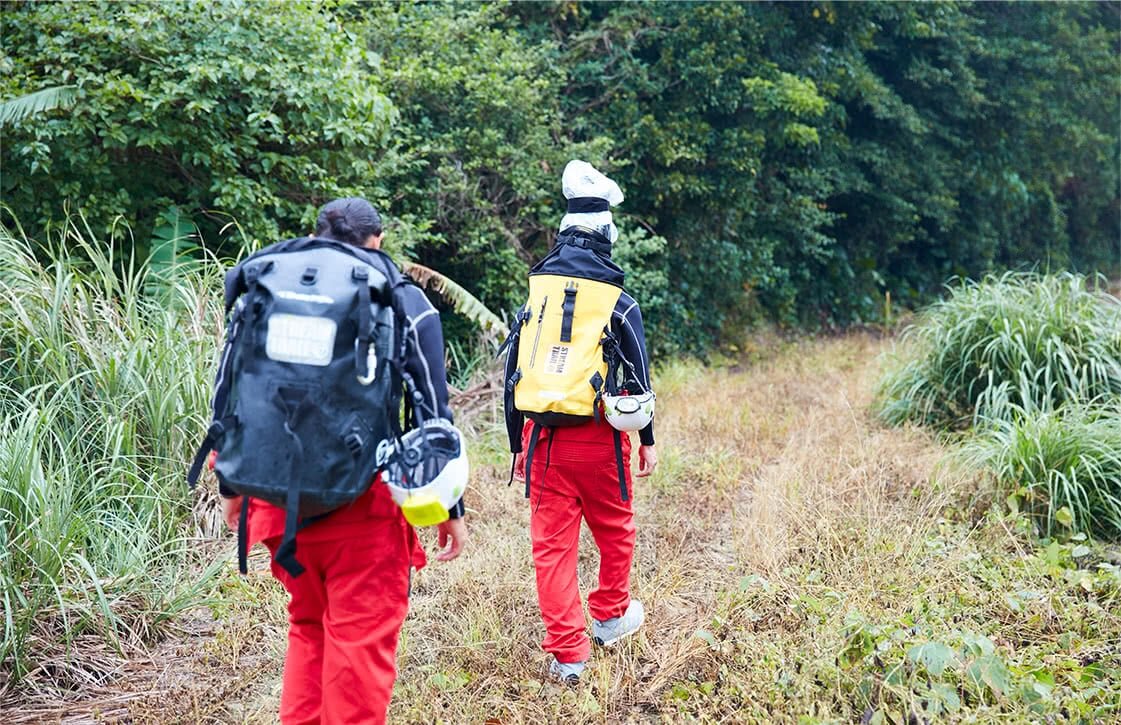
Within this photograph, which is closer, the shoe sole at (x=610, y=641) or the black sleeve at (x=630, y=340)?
the black sleeve at (x=630, y=340)

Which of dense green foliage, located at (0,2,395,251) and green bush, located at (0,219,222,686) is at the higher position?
dense green foliage, located at (0,2,395,251)

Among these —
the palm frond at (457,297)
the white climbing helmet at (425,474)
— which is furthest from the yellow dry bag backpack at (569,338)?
the palm frond at (457,297)

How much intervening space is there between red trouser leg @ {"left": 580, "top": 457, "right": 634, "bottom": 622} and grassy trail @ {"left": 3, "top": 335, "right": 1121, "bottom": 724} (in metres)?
0.23

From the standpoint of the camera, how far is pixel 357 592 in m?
2.76

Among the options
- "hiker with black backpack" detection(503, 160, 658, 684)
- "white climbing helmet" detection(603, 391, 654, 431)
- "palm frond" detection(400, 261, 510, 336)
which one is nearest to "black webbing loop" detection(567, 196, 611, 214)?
"hiker with black backpack" detection(503, 160, 658, 684)

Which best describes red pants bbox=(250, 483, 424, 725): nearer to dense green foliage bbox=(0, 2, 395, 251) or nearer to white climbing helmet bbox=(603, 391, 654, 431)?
white climbing helmet bbox=(603, 391, 654, 431)

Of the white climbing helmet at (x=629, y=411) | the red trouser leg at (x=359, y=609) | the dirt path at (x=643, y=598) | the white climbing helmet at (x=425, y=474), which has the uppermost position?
the white climbing helmet at (x=425, y=474)

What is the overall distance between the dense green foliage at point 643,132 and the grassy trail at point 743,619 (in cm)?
319

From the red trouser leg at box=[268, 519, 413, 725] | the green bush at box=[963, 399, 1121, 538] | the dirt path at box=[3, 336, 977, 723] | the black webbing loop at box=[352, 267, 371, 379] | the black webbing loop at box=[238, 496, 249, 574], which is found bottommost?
the dirt path at box=[3, 336, 977, 723]

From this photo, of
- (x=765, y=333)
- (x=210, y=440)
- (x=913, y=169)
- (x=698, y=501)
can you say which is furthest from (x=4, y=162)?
(x=913, y=169)

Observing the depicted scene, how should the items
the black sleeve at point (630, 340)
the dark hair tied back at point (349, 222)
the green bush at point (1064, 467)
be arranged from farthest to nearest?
1. the green bush at point (1064, 467)
2. the black sleeve at point (630, 340)
3. the dark hair tied back at point (349, 222)

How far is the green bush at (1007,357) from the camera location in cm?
675

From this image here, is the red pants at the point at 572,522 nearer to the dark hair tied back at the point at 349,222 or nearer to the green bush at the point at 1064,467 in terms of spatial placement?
the dark hair tied back at the point at 349,222

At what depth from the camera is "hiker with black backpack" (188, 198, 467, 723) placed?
8.54 ft
